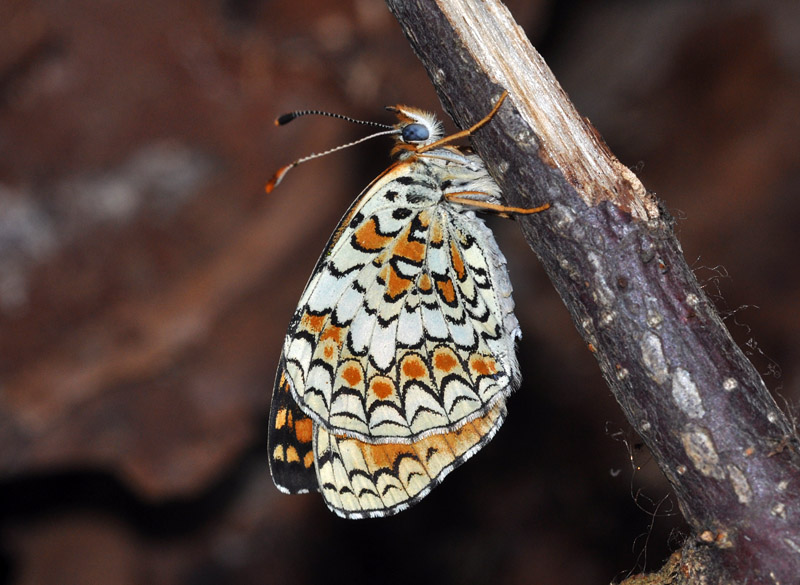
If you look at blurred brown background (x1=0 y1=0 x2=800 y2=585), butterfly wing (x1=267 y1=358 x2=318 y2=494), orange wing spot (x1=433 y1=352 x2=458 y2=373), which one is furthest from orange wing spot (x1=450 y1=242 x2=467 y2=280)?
blurred brown background (x1=0 y1=0 x2=800 y2=585)

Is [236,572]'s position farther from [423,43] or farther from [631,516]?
[423,43]

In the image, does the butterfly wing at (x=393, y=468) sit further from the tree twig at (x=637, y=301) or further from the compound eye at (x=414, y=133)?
the compound eye at (x=414, y=133)

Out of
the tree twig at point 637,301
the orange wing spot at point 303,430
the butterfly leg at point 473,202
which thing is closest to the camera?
the tree twig at point 637,301

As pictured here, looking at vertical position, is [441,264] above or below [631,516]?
above

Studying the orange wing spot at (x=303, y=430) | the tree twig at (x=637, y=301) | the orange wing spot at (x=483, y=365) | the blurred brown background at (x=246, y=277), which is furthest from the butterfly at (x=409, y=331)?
the blurred brown background at (x=246, y=277)

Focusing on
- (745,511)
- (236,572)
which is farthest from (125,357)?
(745,511)

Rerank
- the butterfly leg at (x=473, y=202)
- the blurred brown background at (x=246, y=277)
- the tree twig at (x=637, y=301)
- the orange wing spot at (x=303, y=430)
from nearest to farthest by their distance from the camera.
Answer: the tree twig at (x=637, y=301) → the butterfly leg at (x=473, y=202) → the orange wing spot at (x=303, y=430) → the blurred brown background at (x=246, y=277)
